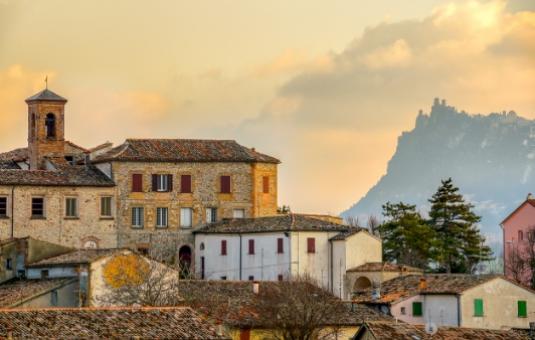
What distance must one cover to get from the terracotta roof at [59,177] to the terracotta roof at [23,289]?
12441 mm

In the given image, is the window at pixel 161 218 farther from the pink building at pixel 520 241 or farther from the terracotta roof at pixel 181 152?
the pink building at pixel 520 241

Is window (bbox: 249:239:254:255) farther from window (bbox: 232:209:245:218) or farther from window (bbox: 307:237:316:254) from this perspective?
window (bbox: 232:209:245:218)

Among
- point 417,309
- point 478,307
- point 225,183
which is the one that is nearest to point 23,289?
point 417,309

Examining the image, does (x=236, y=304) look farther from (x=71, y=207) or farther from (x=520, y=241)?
(x=520, y=241)

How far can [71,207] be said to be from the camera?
86.6 m

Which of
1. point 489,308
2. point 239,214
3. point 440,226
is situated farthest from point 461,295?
point 440,226

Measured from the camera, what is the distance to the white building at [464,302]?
75062 mm

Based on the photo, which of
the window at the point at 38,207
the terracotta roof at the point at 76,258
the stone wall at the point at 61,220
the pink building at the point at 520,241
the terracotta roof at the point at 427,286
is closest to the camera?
the terracotta roof at the point at 76,258

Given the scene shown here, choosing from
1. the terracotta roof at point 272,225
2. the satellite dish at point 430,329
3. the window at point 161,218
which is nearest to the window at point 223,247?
the terracotta roof at point 272,225

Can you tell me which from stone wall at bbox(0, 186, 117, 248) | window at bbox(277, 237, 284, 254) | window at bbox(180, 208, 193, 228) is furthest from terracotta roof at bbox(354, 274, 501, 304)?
stone wall at bbox(0, 186, 117, 248)

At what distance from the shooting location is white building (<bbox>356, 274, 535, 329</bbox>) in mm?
75062

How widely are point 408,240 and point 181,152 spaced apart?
598 inches

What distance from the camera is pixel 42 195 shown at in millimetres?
85812

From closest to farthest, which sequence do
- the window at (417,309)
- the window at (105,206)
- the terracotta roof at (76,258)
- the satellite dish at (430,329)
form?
1. the satellite dish at (430,329)
2. the terracotta roof at (76,258)
3. the window at (417,309)
4. the window at (105,206)
